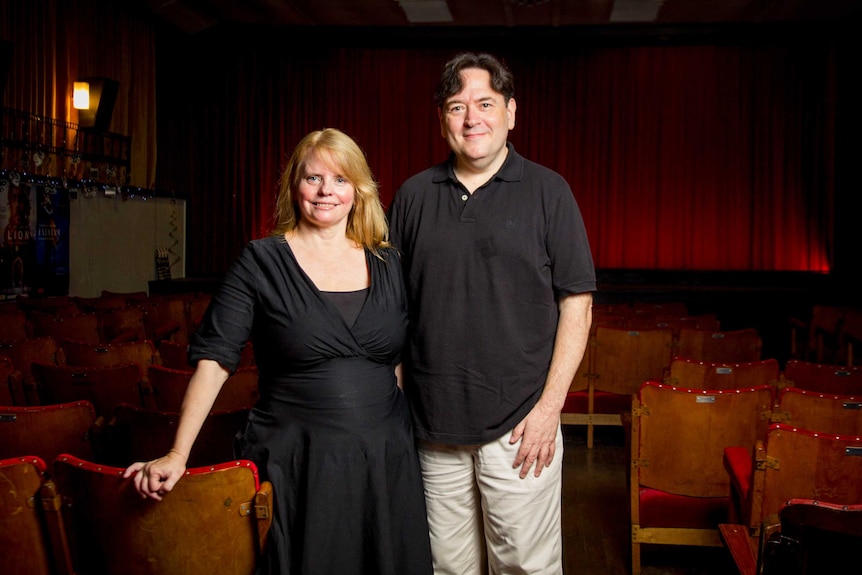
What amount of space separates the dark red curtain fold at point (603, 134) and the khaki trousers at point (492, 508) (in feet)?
34.5

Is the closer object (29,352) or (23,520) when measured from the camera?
(23,520)

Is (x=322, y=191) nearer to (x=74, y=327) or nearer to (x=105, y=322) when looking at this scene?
(x=74, y=327)

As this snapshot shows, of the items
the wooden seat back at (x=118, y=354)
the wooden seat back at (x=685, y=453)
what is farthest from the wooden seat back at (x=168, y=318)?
the wooden seat back at (x=685, y=453)

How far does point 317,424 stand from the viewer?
1843 millimetres

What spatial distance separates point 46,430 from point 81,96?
8.52 meters

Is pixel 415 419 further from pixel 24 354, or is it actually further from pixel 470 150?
pixel 24 354

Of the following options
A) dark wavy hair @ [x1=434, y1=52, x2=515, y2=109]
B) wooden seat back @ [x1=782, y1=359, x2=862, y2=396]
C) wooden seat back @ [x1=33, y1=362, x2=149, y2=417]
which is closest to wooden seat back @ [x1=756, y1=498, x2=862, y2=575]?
dark wavy hair @ [x1=434, y1=52, x2=515, y2=109]

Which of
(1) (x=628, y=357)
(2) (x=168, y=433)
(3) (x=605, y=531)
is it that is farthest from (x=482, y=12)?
(2) (x=168, y=433)

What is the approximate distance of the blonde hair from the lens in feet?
6.42

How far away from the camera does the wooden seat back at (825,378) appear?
11.3 feet

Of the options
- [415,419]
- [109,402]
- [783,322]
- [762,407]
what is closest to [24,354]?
[109,402]

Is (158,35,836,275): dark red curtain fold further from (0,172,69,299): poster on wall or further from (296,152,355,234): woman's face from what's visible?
(296,152,355,234): woman's face

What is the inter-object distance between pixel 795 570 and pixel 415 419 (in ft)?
3.42

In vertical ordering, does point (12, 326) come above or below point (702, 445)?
above
